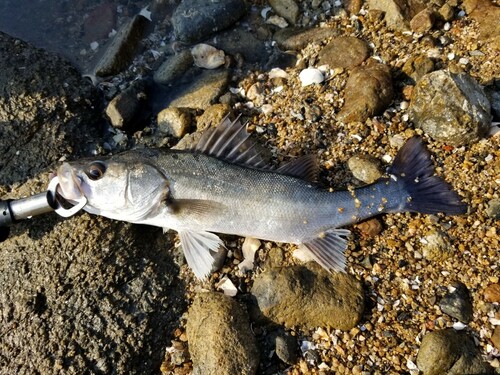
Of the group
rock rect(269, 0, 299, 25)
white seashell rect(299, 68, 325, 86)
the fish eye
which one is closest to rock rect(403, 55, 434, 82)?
white seashell rect(299, 68, 325, 86)

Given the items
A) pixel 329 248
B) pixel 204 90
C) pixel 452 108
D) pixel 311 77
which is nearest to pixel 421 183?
pixel 452 108

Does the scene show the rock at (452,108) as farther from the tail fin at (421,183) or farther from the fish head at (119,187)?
the fish head at (119,187)

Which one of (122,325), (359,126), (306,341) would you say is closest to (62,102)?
(122,325)

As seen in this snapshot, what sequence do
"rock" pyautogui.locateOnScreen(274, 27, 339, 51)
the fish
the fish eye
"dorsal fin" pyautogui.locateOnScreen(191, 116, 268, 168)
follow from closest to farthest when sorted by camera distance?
the fish eye, the fish, "dorsal fin" pyautogui.locateOnScreen(191, 116, 268, 168), "rock" pyautogui.locateOnScreen(274, 27, 339, 51)

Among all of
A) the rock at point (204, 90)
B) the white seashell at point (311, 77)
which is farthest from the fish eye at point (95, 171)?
the white seashell at point (311, 77)

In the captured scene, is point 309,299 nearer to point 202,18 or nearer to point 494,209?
point 494,209

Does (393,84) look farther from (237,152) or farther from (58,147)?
(58,147)

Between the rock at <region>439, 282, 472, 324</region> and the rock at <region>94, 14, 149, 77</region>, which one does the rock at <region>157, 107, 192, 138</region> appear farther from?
the rock at <region>439, 282, 472, 324</region>

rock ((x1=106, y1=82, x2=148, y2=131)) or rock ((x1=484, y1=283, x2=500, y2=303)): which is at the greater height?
rock ((x1=106, y1=82, x2=148, y2=131))
